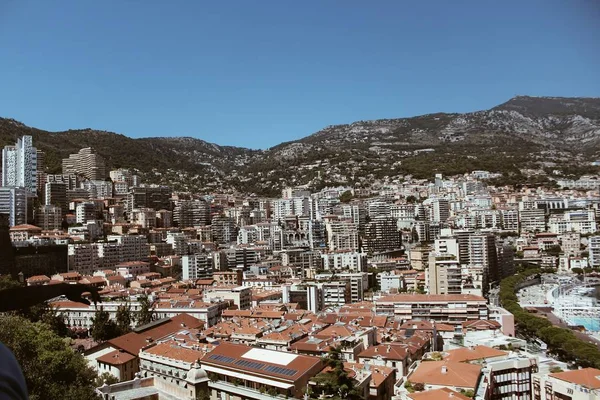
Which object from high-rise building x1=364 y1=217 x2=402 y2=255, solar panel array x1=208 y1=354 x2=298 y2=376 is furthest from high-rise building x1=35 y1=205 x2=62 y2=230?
solar panel array x1=208 y1=354 x2=298 y2=376

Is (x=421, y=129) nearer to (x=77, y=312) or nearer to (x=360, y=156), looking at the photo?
(x=360, y=156)

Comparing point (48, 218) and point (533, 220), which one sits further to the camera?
point (533, 220)

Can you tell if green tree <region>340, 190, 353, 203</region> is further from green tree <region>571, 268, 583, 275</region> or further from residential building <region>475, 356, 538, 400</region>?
residential building <region>475, 356, 538, 400</region>

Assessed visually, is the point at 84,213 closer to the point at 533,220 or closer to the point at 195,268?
the point at 195,268

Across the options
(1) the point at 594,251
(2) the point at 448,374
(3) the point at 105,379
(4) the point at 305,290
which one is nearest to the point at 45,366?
(3) the point at 105,379

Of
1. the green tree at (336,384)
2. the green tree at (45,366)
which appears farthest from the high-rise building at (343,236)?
the green tree at (45,366)

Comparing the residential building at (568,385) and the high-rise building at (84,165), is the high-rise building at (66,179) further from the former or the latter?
the residential building at (568,385)

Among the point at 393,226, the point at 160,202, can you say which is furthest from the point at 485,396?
the point at 160,202
